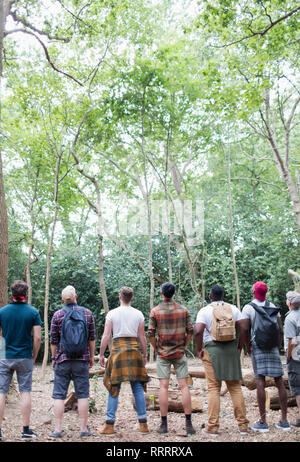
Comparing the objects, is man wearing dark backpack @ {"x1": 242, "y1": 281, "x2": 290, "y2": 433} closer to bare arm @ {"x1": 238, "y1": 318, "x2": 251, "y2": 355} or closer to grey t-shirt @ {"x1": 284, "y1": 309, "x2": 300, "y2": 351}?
bare arm @ {"x1": 238, "y1": 318, "x2": 251, "y2": 355}

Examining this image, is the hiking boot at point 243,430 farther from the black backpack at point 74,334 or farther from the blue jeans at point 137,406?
the black backpack at point 74,334

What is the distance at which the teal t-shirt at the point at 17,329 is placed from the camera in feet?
13.1

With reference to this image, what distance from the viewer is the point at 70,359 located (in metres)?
4.07

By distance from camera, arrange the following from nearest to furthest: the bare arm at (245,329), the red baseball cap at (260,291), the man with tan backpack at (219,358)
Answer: the man with tan backpack at (219,358), the bare arm at (245,329), the red baseball cap at (260,291)

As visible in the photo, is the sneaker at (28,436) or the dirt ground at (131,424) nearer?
the sneaker at (28,436)

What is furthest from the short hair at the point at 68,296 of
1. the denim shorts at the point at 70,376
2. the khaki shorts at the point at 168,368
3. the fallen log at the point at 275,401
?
the fallen log at the point at 275,401

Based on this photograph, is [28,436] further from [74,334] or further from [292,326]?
[292,326]

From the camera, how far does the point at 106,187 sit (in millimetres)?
17203

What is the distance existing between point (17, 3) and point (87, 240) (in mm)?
8931

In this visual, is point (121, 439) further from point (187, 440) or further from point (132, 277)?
point (132, 277)

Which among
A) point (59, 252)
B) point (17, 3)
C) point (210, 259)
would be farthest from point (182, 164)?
point (17, 3)

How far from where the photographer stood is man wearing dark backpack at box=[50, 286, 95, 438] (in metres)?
4.04

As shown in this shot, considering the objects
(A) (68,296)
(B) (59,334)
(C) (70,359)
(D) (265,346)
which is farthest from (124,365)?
(D) (265,346)

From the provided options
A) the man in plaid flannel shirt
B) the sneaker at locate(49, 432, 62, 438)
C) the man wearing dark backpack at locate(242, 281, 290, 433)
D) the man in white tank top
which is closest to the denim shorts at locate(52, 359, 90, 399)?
the man in white tank top
